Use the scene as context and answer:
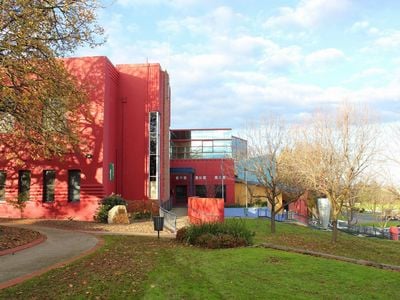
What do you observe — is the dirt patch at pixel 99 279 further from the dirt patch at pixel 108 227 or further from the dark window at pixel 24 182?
the dark window at pixel 24 182

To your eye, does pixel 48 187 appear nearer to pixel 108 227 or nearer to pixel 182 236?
pixel 108 227

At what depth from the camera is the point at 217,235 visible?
14.0 meters

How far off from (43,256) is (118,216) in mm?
11335

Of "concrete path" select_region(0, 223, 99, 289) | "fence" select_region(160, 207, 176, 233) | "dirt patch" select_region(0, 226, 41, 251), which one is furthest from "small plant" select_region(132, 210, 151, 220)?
"dirt patch" select_region(0, 226, 41, 251)

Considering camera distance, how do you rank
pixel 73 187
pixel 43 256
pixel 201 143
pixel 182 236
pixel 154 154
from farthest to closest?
pixel 201 143 → pixel 154 154 → pixel 73 187 → pixel 182 236 → pixel 43 256

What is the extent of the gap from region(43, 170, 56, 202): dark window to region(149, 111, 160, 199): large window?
7.27 meters

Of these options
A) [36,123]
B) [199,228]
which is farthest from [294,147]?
[36,123]

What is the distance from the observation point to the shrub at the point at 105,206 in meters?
23.4

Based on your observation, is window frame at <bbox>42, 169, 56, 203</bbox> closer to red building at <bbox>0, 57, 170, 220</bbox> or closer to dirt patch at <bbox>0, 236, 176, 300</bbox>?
red building at <bbox>0, 57, 170, 220</bbox>

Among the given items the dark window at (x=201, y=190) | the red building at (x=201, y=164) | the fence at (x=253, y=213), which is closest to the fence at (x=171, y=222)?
the fence at (x=253, y=213)

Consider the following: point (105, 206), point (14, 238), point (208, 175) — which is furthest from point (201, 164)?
point (14, 238)

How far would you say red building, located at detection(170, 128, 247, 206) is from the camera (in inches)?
1987

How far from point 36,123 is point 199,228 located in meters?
6.88

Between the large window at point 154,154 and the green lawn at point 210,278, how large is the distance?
60.0 feet
